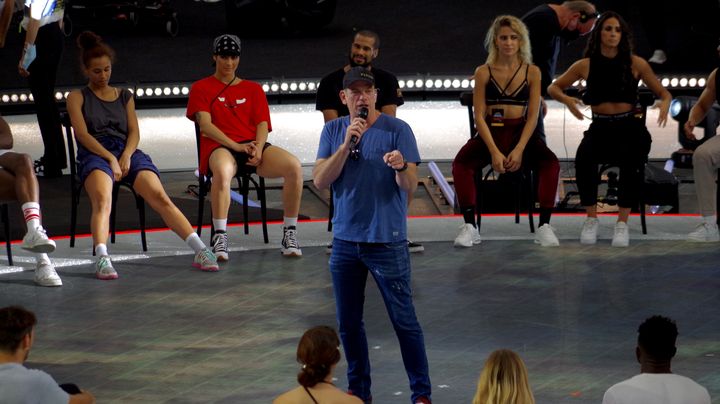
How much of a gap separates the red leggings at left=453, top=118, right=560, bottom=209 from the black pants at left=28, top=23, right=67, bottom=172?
3154 mm

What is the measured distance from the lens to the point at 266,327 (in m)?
5.84

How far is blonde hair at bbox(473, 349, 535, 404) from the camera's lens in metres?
3.62

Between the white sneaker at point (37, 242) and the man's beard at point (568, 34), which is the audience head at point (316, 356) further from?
the man's beard at point (568, 34)

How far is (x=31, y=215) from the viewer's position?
659 centimetres

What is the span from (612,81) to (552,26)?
4.64ft

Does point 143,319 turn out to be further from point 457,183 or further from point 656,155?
point 656,155

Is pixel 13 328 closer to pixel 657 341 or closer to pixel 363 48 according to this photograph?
→ pixel 657 341

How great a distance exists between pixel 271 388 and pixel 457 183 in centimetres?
265

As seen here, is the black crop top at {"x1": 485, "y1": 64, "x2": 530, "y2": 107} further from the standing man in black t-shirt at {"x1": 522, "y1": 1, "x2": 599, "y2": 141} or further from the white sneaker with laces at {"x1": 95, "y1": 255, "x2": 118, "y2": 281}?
the white sneaker with laces at {"x1": 95, "y1": 255, "x2": 118, "y2": 281}

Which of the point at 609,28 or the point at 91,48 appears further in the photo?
the point at 609,28

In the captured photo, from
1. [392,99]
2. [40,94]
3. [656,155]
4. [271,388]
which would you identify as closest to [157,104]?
[40,94]

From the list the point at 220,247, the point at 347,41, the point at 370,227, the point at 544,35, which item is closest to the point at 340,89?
the point at 220,247

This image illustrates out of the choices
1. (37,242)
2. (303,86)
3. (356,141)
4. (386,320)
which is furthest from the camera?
(303,86)

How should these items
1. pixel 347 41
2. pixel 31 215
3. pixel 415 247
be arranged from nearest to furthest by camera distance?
pixel 31 215 < pixel 415 247 < pixel 347 41
